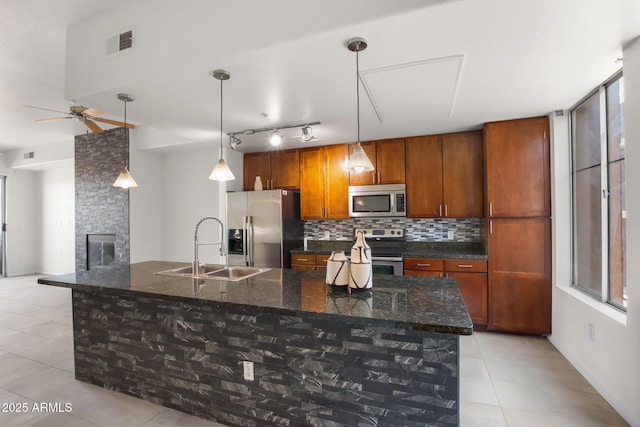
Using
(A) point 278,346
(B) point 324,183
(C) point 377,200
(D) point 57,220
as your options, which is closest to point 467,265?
(C) point 377,200

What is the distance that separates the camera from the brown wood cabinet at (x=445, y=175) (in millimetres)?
3730

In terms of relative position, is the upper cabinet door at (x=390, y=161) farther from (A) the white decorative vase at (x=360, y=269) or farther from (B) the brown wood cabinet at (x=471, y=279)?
(A) the white decorative vase at (x=360, y=269)

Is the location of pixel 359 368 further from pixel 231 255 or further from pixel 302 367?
pixel 231 255

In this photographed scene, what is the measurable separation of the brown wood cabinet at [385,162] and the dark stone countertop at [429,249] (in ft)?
2.92

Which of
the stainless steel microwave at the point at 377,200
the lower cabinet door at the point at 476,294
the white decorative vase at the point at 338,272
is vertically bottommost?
the lower cabinet door at the point at 476,294

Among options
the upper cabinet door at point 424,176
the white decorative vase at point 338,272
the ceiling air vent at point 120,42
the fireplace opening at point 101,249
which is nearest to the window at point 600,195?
the upper cabinet door at point 424,176

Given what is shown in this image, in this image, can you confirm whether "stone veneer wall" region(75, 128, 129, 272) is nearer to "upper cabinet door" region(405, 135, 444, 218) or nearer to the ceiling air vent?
the ceiling air vent

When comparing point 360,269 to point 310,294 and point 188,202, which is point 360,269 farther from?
point 188,202

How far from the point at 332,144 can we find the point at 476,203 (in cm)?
198

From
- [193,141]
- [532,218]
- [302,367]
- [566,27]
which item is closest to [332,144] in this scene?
[193,141]

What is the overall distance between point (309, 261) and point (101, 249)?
138 inches

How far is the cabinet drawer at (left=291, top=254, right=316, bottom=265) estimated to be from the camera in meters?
4.13

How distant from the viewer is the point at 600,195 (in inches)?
100.0

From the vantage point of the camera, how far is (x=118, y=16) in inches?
88.1
